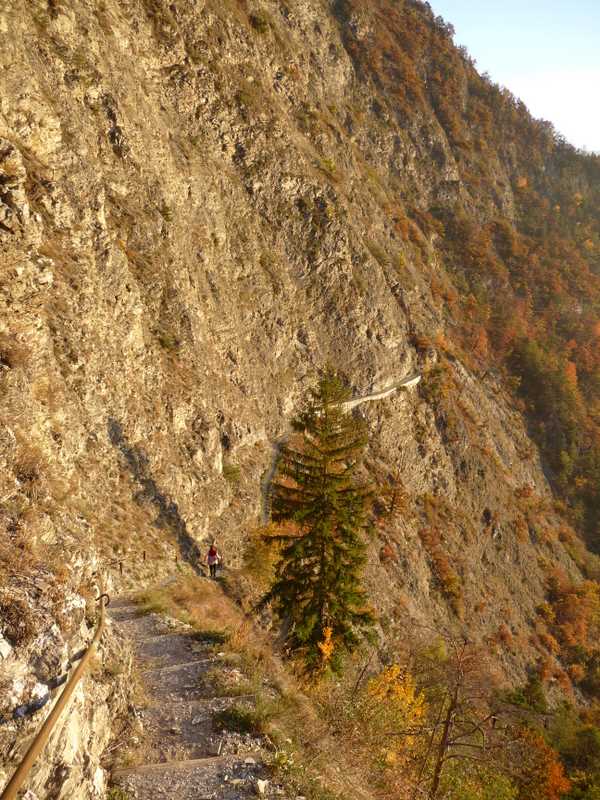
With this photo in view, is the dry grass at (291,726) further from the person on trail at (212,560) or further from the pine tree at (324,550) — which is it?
the person on trail at (212,560)

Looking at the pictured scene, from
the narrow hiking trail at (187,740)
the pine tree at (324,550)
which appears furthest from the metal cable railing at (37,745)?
the pine tree at (324,550)

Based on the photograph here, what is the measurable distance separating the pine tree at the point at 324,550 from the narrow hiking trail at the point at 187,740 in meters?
5.26

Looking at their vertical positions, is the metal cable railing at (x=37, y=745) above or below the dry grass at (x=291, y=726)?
above

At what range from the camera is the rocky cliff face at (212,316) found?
744 inches

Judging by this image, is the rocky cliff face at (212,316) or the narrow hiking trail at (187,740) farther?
the rocky cliff face at (212,316)

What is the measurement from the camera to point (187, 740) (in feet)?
27.4

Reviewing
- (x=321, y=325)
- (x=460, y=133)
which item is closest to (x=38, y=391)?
(x=321, y=325)

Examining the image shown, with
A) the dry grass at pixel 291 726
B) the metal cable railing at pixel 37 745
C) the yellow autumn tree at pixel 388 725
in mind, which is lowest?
the yellow autumn tree at pixel 388 725

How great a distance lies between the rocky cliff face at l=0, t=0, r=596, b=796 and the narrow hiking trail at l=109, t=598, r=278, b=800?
3.89 feet

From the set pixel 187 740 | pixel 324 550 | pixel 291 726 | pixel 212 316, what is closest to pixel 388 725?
pixel 291 726

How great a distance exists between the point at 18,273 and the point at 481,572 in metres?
Answer: 44.3

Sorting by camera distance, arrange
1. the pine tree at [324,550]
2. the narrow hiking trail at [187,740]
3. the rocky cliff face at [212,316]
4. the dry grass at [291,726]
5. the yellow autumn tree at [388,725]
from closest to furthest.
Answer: the narrow hiking trail at [187,740]
the dry grass at [291,726]
the yellow autumn tree at [388,725]
the pine tree at [324,550]
the rocky cliff face at [212,316]

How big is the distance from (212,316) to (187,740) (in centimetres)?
2729

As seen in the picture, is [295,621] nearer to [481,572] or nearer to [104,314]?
[104,314]
